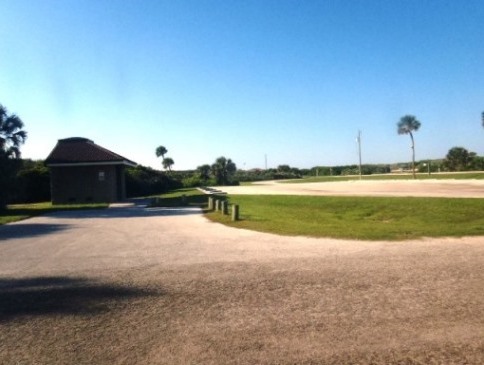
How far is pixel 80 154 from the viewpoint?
31469 millimetres

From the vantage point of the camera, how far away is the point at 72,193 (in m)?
30.8

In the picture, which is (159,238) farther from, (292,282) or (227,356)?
(227,356)

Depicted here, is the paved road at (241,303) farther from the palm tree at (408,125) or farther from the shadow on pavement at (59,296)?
the palm tree at (408,125)

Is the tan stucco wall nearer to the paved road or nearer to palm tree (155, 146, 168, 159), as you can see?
the paved road

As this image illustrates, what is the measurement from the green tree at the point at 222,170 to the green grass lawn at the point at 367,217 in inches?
1503

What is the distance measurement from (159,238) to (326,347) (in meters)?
8.28

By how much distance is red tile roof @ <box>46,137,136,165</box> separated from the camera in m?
30.1

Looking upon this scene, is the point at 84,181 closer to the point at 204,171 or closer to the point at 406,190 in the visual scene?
the point at 406,190

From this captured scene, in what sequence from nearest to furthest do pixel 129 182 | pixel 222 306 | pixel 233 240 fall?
pixel 222 306, pixel 233 240, pixel 129 182

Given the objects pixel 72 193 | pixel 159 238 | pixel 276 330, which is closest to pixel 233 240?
pixel 159 238

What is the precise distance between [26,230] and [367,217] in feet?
47.0

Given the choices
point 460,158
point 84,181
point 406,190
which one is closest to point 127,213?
point 84,181

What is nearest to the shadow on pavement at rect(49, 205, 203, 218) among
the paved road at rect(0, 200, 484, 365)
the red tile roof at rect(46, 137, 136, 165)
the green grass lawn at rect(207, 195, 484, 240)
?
the green grass lawn at rect(207, 195, 484, 240)

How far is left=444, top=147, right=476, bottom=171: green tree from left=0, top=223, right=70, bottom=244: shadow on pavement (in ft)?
212
